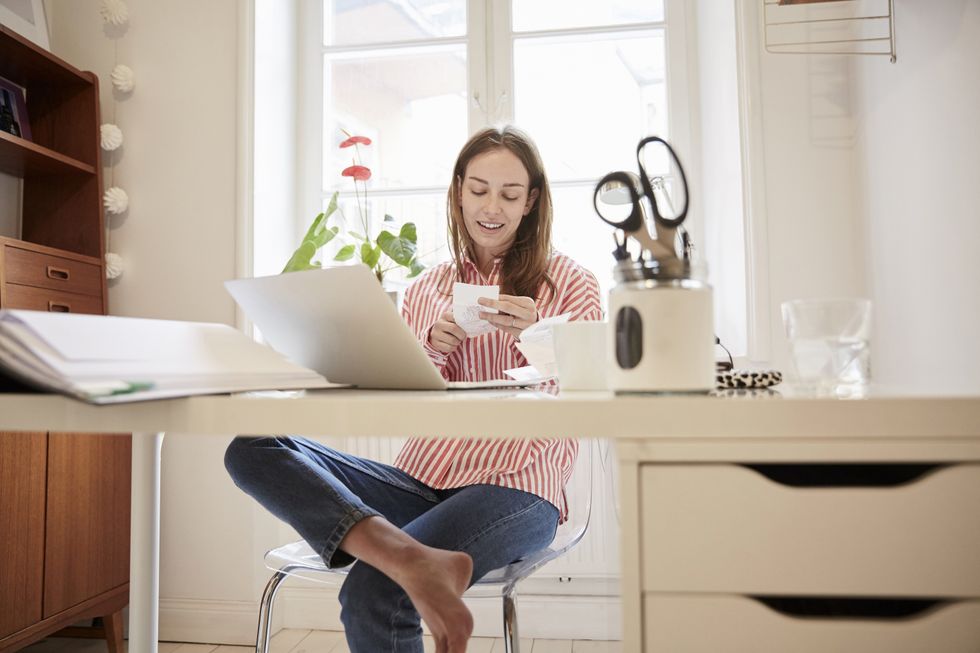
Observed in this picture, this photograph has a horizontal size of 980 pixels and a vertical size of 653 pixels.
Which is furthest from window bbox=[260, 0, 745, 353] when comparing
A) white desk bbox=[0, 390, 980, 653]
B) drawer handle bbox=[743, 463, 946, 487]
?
white desk bbox=[0, 390, 980, 653]

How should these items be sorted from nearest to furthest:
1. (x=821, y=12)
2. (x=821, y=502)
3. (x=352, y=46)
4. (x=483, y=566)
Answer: (x=821, y=502) < (x=483, y=566) < (x=821, y=12) < (x=352, y=46)

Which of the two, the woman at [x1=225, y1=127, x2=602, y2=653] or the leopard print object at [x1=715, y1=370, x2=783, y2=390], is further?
the woman at [x1=225, y1=127, x2=602, y2=653]

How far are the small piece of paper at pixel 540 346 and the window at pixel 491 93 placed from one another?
1.47 meters

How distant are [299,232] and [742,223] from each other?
1439 millimetres

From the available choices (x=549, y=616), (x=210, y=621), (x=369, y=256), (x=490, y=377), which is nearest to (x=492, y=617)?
(x=549, y=616)

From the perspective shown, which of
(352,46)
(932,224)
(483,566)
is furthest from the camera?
(352,46)

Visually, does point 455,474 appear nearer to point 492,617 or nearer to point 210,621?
point 492,617

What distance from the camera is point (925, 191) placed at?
1.52 metres

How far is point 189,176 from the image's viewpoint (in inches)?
89.2

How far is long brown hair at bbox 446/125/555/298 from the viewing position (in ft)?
5.16

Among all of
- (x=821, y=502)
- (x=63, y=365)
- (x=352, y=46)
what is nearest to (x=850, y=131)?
(x=352, y=46)

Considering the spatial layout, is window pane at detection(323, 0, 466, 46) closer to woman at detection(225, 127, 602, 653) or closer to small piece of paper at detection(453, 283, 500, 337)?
woman at detection(225, 127, 602, 653)

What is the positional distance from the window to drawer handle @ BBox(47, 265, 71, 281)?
746mm

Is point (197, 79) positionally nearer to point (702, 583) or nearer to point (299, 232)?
point (299, 232)
